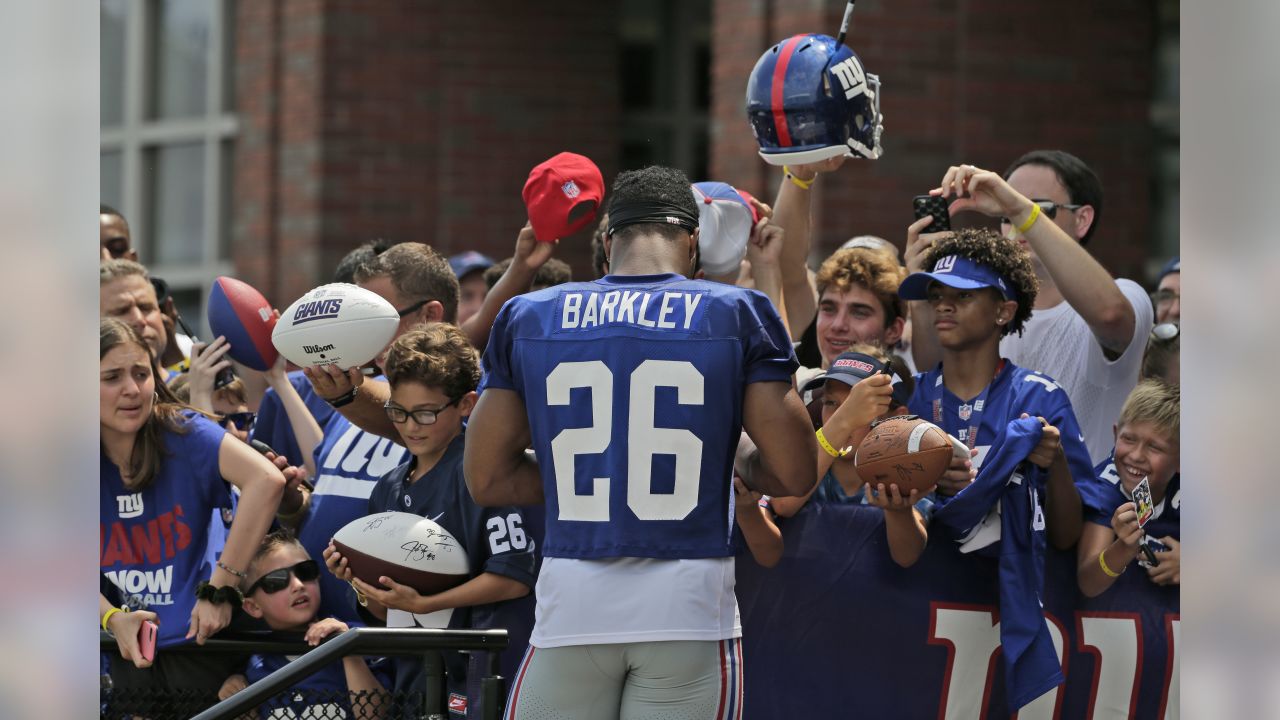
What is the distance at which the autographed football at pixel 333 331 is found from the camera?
4.80 metres

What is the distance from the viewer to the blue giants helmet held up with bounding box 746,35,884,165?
190 inches

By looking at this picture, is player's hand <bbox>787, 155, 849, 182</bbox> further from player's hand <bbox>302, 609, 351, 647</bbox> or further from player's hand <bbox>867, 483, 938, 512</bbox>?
player's hand <bbox>302, 609, 351, 647</bbox>

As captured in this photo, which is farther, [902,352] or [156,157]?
[156,157]

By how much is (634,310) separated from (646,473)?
1.24 feet

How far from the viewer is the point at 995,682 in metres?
4.57

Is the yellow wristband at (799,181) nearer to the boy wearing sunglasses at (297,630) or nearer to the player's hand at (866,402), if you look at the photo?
the player's hand at (866,402)

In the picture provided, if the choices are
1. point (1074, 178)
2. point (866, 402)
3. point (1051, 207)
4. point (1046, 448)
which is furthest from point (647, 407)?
point (1074, 178)

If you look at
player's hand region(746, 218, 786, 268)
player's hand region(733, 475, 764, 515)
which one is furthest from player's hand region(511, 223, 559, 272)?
player's hand region(733, 475, 764, 515)

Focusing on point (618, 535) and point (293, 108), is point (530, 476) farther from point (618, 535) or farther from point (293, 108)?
point (293, 108)
